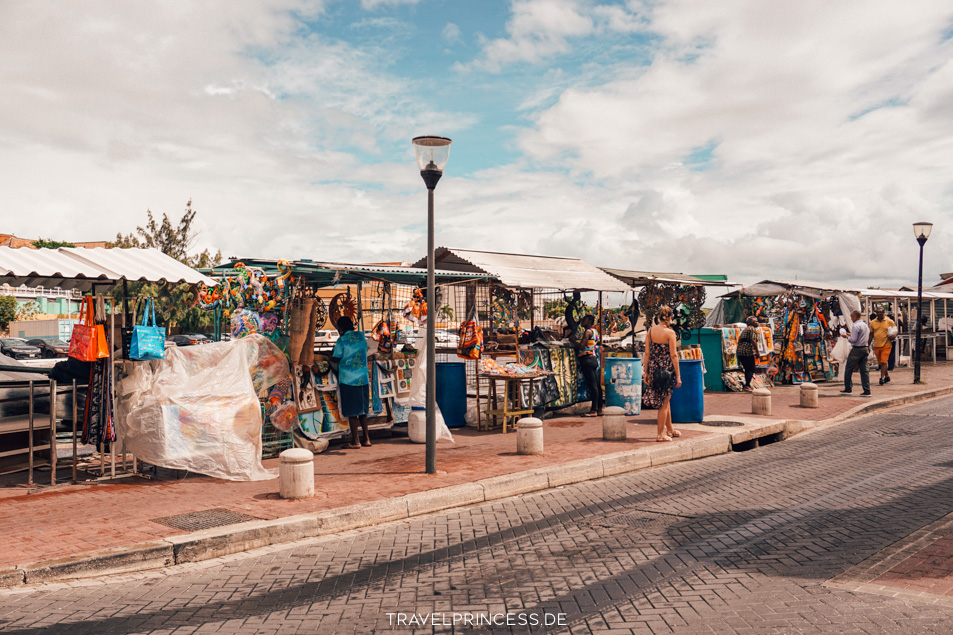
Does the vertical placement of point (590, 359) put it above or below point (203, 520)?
above

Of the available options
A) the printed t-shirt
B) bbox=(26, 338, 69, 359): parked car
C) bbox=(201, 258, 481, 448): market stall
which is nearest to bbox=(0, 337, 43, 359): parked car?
bbox=(26, 338, 69, 359): parked car

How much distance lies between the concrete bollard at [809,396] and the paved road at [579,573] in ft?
21.9

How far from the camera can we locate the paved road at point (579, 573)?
4.54m

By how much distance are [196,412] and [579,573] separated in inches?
212

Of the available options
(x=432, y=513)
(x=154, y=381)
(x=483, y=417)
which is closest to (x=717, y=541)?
(x=432, y=513)

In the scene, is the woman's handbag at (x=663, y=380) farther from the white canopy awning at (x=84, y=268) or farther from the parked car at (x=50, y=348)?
the parked car at (x=50, y=348)

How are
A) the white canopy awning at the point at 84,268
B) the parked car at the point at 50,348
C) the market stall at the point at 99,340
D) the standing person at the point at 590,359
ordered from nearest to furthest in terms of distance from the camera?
the white canopy awning at the point at 84,268 < the market stall at the point at 99,340 < the standing person at the point at 590,359 < the parked car at the point at 50,348

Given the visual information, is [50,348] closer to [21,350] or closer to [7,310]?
[21,350]

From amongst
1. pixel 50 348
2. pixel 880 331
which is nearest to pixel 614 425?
pixel 880 331

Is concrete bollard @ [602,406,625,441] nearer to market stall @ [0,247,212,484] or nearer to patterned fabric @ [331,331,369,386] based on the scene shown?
patterned fabric @ [331,331,369,386]

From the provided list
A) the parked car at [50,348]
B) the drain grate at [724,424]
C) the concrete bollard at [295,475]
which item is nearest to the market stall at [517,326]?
the drain grate at [724,424]

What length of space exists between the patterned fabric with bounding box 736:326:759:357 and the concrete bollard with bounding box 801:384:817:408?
2744 millimetres

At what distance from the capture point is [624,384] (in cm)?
1378

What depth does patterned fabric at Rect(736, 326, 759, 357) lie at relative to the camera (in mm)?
17984
